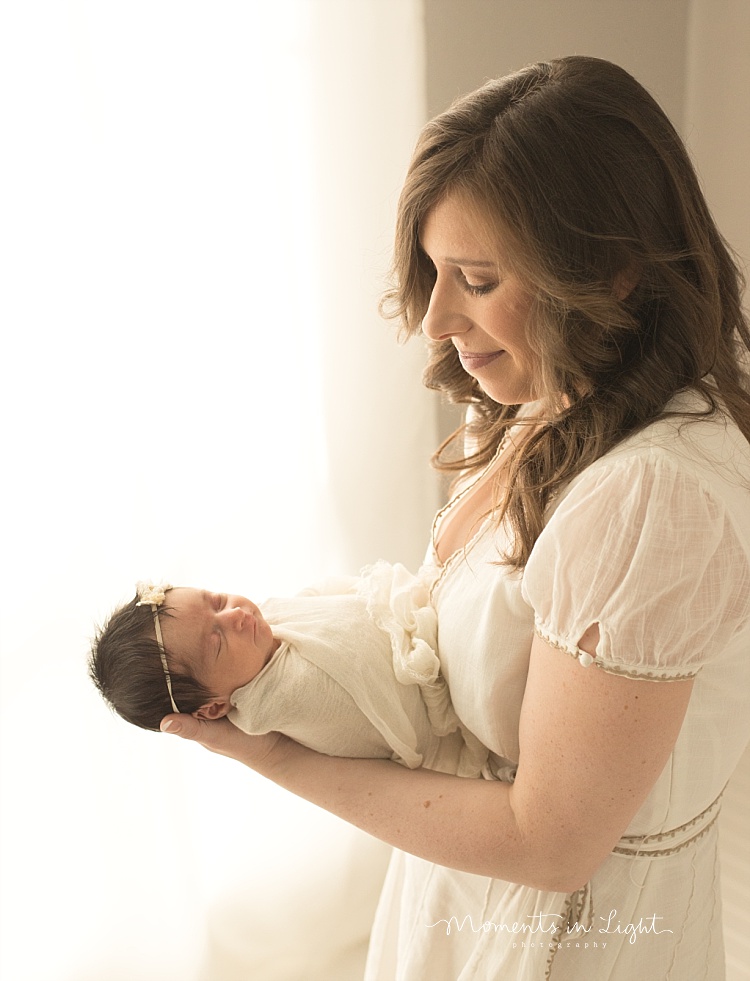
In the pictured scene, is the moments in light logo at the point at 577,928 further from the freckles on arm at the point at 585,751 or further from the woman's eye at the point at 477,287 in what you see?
the woman's eye at the point at 477,287

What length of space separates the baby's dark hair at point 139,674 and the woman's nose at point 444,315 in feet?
1.61

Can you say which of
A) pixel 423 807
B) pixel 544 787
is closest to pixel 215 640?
pixel 423 807

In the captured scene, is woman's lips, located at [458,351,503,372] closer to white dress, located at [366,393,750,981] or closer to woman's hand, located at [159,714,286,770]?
white dress, located at [366,393,750,981]

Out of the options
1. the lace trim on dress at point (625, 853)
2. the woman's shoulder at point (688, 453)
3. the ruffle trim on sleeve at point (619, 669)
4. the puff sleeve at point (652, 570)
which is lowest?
the lace trim on dress at point (625, 853)

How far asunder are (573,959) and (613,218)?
85cm

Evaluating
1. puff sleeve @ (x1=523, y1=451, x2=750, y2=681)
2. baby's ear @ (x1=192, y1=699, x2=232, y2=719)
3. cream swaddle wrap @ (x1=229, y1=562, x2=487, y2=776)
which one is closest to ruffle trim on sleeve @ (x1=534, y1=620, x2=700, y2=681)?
puff sleeve @ (x1=523, y1=451, x2=750, y2=681)

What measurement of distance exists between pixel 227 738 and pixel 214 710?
0.15ft

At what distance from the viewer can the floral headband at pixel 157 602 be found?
43.6 inches

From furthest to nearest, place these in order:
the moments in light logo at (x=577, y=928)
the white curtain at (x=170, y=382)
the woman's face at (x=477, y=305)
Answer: the white curtain at (x=170, y=382)
the moments in light logo at (x=577, y=928)
the woman's face at (x=477, y=305)

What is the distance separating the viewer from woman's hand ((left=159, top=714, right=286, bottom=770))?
110 cm

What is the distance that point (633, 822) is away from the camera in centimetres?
102

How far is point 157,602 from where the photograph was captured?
1136 mm

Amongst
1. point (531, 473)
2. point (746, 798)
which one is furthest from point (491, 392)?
point (746, 798)

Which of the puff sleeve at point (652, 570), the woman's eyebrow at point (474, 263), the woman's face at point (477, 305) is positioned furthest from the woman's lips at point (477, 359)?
the puff sleeve at point (652, 570)
